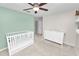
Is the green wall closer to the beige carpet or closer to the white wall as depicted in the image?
the beige carpet

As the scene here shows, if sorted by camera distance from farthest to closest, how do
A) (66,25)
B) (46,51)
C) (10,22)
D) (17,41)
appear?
(66,25), (10,22), (17,41), (46,51)

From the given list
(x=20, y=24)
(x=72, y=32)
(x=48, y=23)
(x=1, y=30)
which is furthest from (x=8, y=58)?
(x=48, y=23)

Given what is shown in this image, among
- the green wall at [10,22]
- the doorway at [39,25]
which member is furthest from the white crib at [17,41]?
the doorway at [39,25]

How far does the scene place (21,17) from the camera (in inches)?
138

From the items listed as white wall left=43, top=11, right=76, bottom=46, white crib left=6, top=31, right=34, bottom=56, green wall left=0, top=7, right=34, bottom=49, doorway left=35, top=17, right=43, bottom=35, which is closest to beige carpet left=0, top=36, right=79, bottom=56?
white crib left=6, top=31, right=34, bottom=56

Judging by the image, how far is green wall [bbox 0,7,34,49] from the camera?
2631 mm

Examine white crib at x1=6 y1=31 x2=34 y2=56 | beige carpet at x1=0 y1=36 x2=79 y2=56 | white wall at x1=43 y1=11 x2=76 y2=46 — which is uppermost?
white wall at x1=43 y1=11 x2=76 y2=46

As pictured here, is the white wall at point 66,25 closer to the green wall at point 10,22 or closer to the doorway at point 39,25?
the green wall at point 10,22

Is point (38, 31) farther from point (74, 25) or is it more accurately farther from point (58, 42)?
point (74, 25)

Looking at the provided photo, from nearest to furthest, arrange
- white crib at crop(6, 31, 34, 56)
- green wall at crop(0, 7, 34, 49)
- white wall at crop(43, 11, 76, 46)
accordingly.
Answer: white crib at crop(6, 31, 34, 56)
green wall at crop(0, 7, 34, 49)
white wall at crop(43, 11, 76, 46)

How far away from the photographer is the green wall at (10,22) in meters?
2.63

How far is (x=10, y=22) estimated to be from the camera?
2.91m

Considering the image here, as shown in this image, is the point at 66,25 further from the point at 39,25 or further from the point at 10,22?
the point at 39,25

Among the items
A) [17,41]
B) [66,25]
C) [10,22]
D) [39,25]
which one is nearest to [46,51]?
[17,41]
